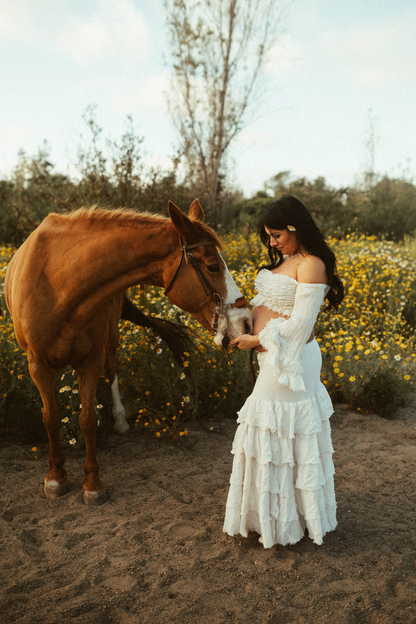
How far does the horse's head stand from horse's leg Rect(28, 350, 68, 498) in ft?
3.64

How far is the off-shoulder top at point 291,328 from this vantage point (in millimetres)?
2180

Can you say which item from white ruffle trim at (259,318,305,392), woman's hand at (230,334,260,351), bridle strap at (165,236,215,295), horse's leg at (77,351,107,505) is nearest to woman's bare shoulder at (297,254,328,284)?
white ruffle trim at (259,318,305,392)

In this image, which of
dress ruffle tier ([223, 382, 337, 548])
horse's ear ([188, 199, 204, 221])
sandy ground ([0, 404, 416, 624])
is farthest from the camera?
horse's ear ([188, 199, 204, 221])

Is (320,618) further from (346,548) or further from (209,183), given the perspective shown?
(209,183)

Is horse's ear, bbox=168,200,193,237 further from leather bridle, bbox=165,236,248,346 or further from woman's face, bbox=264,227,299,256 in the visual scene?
woman's face, bbox=264,227,299,256

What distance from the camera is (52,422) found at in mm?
3000

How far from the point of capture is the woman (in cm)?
221

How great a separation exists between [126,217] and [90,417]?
1438mm

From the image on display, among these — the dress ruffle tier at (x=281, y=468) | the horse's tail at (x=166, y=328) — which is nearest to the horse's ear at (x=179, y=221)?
the dress ruffle tier at (x=281, y=468)

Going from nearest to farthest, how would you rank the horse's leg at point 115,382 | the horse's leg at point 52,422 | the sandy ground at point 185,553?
the sandy ground at point 185,553 < the horse's leg at point 52,422 < the horse's leg at point 115,382

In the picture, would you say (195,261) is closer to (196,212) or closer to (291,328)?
(196,212)

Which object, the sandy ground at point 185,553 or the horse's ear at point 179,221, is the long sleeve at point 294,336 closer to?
the horse's ear at point 179,221

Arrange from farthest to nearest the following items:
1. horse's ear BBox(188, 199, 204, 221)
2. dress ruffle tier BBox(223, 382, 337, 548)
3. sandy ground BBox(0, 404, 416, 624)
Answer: horse's ear BBox(188, 199, 204, 221) < dress ruffle tier BBox(223, 382, 337, 548) < sandy ground BBox(0, 404, 416, 624)

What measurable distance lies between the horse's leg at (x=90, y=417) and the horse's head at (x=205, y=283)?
2.89 ft
